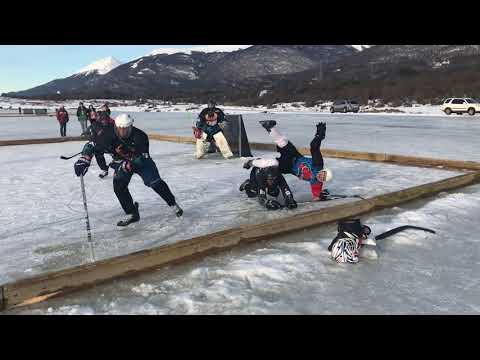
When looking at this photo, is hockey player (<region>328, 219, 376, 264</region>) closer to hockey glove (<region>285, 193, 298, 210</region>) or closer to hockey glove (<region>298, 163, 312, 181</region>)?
hockey glove (<region>285, 193, 298, 210</region>)

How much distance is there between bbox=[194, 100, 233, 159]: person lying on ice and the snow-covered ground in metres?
3.15

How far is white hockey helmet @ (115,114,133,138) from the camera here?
16.9 ft

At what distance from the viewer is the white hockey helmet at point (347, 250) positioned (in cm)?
395

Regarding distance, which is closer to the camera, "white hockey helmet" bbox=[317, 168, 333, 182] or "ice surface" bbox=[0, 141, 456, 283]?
"ice surface" bbox=[0, 141, 456, 283]

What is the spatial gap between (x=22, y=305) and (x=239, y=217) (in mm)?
2908

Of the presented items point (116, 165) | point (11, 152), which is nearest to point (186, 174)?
point (116, 165)

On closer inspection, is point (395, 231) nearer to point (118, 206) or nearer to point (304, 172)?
point (304, 172)

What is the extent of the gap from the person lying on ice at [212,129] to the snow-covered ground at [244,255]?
3152mm

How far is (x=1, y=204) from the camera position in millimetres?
6688

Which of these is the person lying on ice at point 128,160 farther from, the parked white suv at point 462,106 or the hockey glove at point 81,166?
the parked white suv at point 462,106

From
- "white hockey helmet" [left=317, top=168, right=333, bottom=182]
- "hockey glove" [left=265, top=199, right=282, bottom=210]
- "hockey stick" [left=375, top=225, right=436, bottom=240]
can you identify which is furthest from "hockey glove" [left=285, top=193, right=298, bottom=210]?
"hockey stick" [left=375, top=225, right=436, bottom=240]

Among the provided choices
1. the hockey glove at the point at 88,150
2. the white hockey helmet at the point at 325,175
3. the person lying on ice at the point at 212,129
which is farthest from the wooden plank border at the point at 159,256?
the person lying on ice at the point at 212,129

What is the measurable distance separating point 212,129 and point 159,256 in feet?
24.6

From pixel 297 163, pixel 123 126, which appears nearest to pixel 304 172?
→ pixel 297 163
